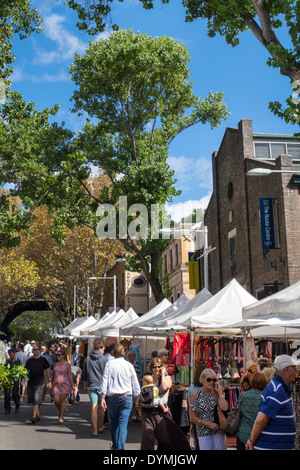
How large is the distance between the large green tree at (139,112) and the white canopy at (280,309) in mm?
12661

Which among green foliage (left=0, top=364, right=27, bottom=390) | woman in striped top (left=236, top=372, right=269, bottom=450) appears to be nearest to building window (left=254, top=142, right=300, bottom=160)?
green foliage (left=0, top=364, right=27, bottom=390)

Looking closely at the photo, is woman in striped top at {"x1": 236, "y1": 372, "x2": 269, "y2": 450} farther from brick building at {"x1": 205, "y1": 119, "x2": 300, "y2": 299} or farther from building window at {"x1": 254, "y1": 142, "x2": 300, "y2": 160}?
building window at {"x1": 254, "y1": 142, "x2": 300, "y2": 160}

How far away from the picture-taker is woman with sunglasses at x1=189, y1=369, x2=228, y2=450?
22.1 feet

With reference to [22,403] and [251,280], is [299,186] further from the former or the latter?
[22,403]

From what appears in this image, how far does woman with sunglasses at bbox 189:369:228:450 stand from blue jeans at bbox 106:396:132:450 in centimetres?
249

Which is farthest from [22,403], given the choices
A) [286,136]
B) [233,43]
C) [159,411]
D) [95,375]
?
[286,136]

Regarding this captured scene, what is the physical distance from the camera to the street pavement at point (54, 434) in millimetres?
10477

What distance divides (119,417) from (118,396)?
0.33 metres

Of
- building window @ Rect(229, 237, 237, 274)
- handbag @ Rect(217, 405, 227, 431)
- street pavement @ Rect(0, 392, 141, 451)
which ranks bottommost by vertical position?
street pavement @ Rect(0, 392, 141, 451)

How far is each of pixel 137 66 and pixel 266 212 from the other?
7.91 metres

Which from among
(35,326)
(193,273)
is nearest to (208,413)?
(193,273)

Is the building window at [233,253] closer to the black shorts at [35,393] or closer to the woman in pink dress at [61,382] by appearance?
the woman in pink dress at [61,382]

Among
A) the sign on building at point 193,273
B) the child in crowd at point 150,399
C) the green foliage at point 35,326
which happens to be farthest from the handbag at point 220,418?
the green foliage at point 35,326

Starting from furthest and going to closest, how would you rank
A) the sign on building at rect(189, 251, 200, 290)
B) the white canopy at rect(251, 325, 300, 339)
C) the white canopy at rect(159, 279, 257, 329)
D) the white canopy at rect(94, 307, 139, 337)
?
1. the sign on building at rect(189, 251, 200, 290)
2. the white canopy at rect(94, 307, 139, 337)
3. the white canopy at rect(251, 325, 300, 339)
4. the white canopy at rect(159, 279, 257, 329)
